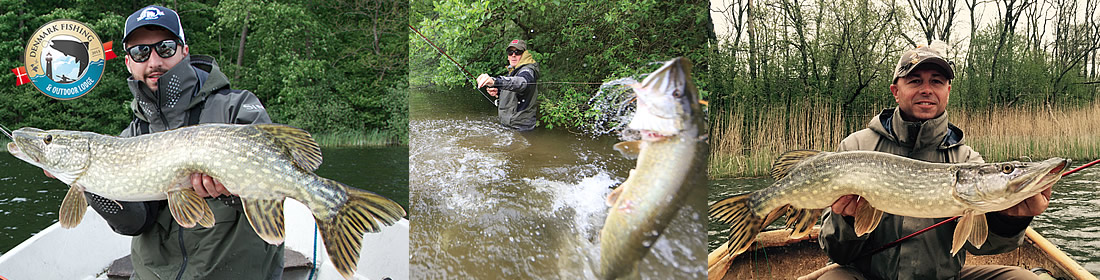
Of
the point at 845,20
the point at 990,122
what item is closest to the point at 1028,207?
the point at 990,122

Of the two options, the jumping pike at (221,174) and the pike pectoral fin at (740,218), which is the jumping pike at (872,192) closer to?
the pike pectoral fin at (740,218)

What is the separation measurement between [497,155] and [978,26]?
1.88 meters

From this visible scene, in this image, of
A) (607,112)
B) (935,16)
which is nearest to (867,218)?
(607,112)

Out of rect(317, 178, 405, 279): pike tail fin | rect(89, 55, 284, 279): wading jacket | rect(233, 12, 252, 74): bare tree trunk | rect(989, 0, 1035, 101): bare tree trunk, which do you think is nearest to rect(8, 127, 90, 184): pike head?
rect(89, 55, 284, 279): wading jacket

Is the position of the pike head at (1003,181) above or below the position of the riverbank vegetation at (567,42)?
below

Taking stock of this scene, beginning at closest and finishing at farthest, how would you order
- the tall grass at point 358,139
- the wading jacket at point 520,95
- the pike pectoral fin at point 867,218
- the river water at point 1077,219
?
1. the pike pectoral fin at point 867,218
2. the river water at point 1077,219
3. the wading jacket at point 520,95
4. the tall grass at point 358,139

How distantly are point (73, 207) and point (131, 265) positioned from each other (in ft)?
6.26

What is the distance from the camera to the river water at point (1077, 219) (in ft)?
6.51

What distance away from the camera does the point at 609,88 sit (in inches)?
91.6

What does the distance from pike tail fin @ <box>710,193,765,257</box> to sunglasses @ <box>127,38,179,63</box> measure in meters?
1.48

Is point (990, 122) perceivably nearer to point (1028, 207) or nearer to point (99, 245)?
point (1028, 207)

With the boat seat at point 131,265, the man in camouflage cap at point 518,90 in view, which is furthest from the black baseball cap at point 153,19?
the boat seat at point 131,265

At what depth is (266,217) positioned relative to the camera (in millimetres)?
1256

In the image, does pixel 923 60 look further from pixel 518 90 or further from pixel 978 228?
pixel 518 90
